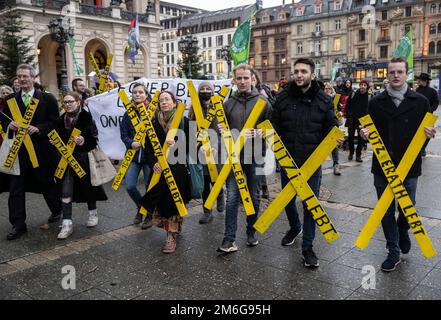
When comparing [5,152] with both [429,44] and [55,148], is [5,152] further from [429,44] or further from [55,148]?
[429,44]

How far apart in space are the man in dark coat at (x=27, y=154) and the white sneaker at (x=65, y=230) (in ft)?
1.80

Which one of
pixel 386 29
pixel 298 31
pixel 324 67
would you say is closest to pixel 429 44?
pixel 386 29

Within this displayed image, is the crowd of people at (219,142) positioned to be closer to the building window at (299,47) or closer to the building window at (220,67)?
the building window at (299,47)

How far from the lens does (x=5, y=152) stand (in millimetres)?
5414

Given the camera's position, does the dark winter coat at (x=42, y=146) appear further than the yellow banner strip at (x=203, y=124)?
Answer: Yes

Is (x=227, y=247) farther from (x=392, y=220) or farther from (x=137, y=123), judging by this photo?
(x=137, y=123)

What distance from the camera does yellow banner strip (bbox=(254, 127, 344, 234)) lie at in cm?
415

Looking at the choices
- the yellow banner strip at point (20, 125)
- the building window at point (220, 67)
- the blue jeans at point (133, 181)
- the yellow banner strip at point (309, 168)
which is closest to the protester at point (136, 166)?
the blue jeans at point (133, 181)

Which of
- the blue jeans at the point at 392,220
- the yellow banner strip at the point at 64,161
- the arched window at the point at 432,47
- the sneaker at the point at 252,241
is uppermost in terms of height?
the arched window at the point at 432,47

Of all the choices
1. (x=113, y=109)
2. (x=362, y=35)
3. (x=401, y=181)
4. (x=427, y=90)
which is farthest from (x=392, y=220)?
(x=362, y=35)

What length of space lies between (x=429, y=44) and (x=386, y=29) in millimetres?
7304

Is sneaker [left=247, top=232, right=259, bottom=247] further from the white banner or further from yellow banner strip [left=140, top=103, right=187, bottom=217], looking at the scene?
the white banner

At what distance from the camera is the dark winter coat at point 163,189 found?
491 centimetres

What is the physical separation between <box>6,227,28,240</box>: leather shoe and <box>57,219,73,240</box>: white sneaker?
530 mm
